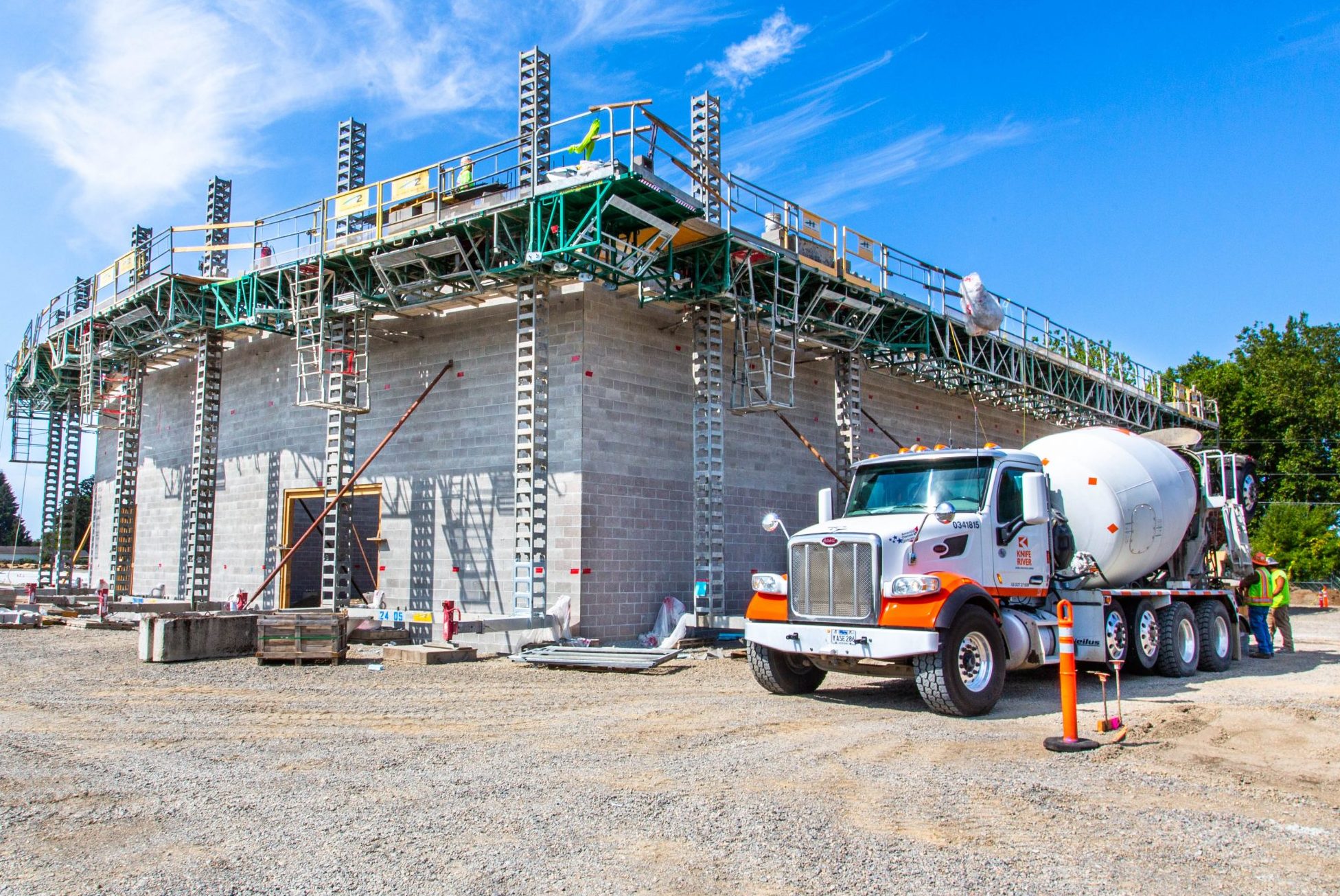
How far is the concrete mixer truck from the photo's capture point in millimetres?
9516

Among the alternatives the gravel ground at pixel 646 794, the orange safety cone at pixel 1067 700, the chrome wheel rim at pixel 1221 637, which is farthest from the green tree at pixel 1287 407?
the orange safety cone at pixel 1067 700

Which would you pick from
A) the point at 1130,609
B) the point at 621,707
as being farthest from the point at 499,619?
the point at 1130,609

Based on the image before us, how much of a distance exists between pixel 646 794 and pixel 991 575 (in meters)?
5.43

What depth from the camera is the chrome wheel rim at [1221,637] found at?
14117mm

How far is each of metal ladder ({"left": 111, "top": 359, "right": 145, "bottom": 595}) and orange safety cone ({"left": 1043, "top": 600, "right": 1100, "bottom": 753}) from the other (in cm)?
2355

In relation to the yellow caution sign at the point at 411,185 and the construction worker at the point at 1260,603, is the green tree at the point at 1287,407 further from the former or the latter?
the yellow caution sign at the point at 411,185

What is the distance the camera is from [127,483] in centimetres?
2511

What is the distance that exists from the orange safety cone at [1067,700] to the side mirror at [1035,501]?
7.84 feet

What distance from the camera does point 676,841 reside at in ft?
17.9

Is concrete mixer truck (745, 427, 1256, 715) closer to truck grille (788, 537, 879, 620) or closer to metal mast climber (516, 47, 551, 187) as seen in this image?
truck grille (788, 537, 879, 620)

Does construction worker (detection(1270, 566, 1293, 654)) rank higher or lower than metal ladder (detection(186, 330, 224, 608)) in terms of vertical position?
lower

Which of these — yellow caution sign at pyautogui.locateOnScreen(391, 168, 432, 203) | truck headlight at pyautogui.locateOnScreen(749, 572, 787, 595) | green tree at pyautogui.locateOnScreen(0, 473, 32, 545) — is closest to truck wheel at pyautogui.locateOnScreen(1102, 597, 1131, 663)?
truck headlight at pyautogui.locateOnScreen(749, 572, 787, 595)

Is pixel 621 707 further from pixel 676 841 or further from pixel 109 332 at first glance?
pixel 109 332

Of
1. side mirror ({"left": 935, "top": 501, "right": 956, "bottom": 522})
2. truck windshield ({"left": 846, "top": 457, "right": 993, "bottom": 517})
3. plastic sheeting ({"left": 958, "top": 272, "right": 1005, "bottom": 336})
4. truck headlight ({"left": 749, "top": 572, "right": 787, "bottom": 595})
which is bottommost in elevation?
truck headlight ({"left": 749, "top": 572, "right": 787, "bottom": 595})
